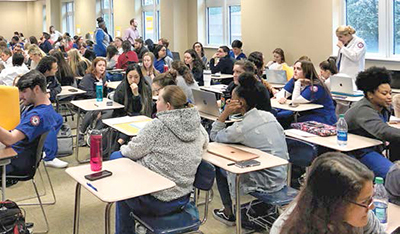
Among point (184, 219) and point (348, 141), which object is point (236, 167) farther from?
point (348, 141)

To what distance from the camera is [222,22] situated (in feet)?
35.6

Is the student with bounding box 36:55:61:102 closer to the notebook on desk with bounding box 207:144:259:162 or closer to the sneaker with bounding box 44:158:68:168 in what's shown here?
the sneaker with bounding box 44:158:68:168

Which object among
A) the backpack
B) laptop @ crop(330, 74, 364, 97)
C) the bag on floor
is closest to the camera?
the backpack

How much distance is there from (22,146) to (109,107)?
167 centimetres

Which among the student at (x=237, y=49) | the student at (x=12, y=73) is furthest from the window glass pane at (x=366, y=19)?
the student at (x=12, y=73)

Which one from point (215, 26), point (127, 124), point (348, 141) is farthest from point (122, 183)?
point (215, 26)

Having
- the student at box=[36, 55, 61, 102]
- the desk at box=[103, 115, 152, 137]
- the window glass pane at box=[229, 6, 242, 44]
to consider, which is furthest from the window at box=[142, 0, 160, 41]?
the desk at box=[103, 115, 152, 137]

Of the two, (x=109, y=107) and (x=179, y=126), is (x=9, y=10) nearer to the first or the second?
(x=109, y=107)

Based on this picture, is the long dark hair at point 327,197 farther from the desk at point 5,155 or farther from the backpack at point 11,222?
the desk at point 5,155

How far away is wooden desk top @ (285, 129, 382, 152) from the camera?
126 inches

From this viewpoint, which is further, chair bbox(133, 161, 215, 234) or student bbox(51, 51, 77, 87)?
student bbox(51, 51, 77, 87)

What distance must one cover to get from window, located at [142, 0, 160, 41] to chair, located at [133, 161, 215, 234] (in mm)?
10666

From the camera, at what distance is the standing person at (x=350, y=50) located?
20.8 feet

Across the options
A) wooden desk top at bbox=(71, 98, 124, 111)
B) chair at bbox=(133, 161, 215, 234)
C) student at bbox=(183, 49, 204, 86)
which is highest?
student at bbox=(183, 49, 204, 86)
